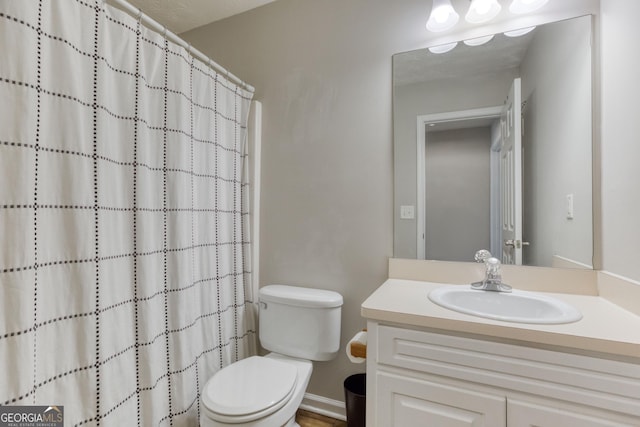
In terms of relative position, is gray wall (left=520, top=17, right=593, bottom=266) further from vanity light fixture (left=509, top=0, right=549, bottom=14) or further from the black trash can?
the black trash can

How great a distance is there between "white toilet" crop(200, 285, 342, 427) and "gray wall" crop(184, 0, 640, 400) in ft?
0.50

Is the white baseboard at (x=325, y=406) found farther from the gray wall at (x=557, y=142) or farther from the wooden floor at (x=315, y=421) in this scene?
the gray wall at (x=557, y=142)

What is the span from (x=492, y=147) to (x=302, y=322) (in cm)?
131

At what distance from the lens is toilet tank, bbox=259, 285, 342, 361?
1549 millimetres

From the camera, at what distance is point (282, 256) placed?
6.06 feet

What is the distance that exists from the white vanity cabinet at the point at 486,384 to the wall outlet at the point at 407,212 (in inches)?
26.0

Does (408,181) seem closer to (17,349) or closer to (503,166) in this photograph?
(503,166)

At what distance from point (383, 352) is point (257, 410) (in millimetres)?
530

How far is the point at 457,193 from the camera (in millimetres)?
1493

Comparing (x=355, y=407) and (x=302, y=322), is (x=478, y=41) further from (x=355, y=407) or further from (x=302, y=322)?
(x=355, y=407)

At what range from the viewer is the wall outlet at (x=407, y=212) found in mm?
1541

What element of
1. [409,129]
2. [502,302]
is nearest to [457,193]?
[409,129]

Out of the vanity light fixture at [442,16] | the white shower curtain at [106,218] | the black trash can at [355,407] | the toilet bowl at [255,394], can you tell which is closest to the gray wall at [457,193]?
the vanity light fixture at [442,16]

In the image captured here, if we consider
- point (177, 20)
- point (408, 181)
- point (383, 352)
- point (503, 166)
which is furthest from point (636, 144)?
point (177, 20)
